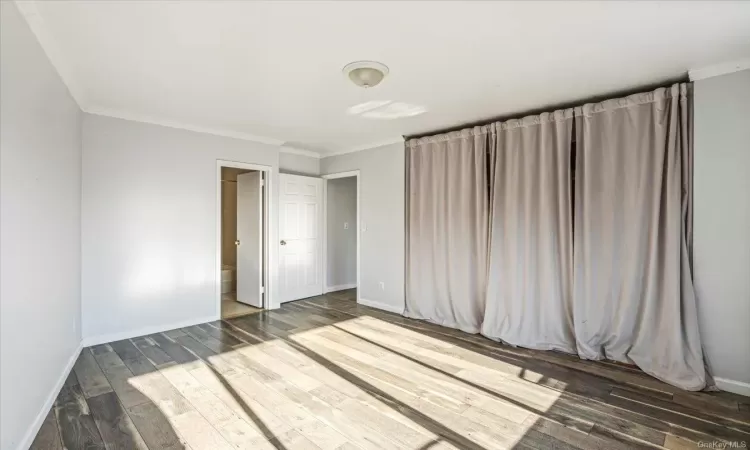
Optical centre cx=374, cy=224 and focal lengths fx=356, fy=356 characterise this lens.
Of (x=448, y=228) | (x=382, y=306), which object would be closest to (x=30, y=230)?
(x=448, y=228)

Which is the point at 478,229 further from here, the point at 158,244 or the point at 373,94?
the point at 158,244

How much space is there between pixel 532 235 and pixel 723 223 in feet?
4.74

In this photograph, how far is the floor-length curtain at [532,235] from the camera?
139 inches

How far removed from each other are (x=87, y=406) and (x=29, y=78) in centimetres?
220

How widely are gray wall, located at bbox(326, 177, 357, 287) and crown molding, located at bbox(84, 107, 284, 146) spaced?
1.62m

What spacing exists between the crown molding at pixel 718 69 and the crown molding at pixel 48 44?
14.5 feet

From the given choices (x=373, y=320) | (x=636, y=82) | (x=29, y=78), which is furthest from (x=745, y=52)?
(x=29, y=78)

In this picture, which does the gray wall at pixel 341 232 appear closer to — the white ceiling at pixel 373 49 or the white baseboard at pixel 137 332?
the white baseboard at pixel 137 332

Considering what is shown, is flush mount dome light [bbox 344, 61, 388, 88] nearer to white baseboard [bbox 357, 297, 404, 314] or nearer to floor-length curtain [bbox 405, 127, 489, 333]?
floor-length curtain [bbox 405, 127, 489, 333]

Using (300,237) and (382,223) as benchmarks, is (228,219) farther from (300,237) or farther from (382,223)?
(382,223)

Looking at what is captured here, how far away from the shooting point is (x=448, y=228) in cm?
447

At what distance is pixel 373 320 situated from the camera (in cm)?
473

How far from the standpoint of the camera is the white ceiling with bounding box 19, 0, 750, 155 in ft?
6.64

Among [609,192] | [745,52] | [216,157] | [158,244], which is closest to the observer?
[745,52]
